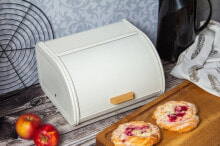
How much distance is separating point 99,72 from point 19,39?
0.44 metres

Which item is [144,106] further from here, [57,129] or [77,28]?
[77,28]

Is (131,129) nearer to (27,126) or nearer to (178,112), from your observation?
(178,112)

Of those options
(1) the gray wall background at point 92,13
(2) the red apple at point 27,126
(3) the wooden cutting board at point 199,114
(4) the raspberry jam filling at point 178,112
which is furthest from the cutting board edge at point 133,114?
(1) the gray wall background at point 92,13

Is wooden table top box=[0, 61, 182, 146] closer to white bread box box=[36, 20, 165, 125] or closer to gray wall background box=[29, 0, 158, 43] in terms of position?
white bread box box=[36, 20, 165, 125]

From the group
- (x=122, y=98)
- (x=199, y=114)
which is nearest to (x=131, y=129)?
(x=122, y=98)

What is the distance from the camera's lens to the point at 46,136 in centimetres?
125

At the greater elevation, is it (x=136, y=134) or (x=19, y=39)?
(x=19, y=39)

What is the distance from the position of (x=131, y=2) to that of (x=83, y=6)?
261 millimetres

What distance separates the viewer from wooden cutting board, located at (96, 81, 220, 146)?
1217 mm

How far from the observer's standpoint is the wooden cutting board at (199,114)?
1.22 metres

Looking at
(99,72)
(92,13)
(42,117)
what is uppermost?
(92,13)

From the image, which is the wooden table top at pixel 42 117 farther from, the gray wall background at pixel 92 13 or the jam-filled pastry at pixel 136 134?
the gray wall background at pixel 92 13

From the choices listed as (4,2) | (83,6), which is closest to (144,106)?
(83,6)

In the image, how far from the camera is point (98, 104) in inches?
52.7
